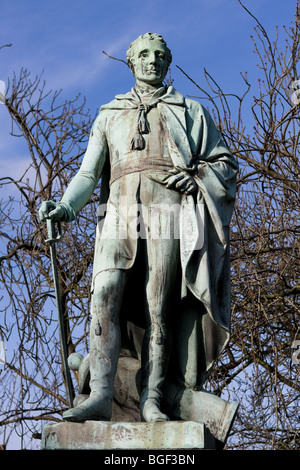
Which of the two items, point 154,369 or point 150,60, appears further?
point 150,60

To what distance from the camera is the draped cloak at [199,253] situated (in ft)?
21.3

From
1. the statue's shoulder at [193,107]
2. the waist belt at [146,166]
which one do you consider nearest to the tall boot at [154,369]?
the waist belt at [146,166]

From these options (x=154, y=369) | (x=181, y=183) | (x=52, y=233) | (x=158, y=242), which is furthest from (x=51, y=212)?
(x=154, y=369)

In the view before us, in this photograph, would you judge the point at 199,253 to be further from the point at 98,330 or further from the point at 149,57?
the point at 149,57

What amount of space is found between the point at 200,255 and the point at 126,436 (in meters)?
1.18

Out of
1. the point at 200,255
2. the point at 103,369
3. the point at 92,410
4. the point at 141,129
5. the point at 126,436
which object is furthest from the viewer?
the point at 141,129

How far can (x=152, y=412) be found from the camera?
619 centimetres

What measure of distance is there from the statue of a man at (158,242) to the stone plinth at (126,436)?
8.7 inches

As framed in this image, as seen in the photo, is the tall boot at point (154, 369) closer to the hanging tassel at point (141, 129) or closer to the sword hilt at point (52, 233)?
the sword hilt at point (52, 233)

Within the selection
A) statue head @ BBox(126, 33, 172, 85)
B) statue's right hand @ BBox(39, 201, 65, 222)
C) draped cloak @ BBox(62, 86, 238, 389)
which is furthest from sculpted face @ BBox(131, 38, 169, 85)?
statue's right hand @ BBox(39, 201, 65, 222)

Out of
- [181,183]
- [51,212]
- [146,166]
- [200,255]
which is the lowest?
[200,255]

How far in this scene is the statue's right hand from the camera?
251 inches

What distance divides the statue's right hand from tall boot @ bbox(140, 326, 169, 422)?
0.88m

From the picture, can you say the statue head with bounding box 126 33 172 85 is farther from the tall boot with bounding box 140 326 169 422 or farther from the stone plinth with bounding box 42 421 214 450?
the stone plinth with bounding box 42 421 214 450
